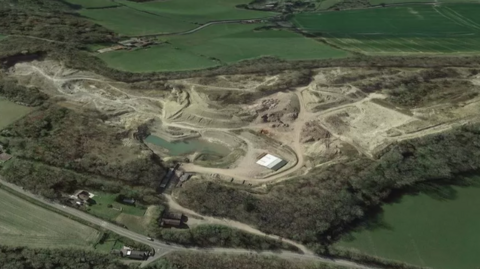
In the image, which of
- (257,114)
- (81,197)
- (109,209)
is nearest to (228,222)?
(109,209)

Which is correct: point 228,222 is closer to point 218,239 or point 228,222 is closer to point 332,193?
point 218,239

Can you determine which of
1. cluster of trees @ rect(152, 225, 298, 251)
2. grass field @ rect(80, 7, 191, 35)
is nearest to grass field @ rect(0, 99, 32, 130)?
cluster of trees @ rect(152, 225, 298, 251)

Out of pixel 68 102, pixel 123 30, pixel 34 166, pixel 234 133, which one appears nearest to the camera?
pixel 34 166

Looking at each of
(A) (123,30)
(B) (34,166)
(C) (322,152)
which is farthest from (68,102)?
(C) (322,152)

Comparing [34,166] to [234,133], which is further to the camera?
[234,133]

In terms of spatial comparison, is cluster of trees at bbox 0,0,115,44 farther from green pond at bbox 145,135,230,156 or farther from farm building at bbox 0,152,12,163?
green pond at bbox 145,135,230,156

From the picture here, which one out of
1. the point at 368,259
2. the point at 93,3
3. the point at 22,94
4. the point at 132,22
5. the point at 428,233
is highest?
the point at 93,3

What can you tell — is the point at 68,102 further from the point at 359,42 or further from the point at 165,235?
the point at 359,42
